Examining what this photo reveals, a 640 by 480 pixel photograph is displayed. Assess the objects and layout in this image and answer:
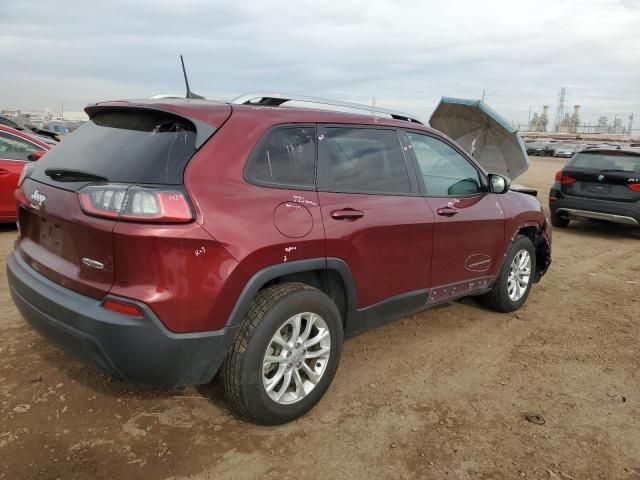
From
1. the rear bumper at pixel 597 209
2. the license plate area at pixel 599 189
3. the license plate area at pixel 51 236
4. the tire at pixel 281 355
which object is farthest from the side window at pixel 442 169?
the license plate area at pixel 599 189

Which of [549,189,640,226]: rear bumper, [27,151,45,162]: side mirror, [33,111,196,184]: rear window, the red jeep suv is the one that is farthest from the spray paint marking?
[549,189,640,226]: rear bumper

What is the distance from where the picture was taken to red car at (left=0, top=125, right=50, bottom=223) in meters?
7.05

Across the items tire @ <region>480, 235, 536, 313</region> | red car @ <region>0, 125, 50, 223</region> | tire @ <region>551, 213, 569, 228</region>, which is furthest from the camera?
tire @ <region>551, 213, 569, 228</region>

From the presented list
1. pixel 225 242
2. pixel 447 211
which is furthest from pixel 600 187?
pixel 225 242

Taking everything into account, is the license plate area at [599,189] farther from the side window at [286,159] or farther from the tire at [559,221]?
the side window at [286,159]

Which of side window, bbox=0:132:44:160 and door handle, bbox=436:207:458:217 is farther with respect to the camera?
side window, bbox=0:132:44:160

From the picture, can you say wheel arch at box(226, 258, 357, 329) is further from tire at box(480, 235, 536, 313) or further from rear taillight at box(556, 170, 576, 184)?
rear taillight at box(556, 170, 576, 184)

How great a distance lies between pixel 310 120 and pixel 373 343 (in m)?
1.84

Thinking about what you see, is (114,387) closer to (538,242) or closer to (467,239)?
(467,239)

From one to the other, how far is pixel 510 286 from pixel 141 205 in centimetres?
354

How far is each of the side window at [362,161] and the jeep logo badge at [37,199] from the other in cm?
145

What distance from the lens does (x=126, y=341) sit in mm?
2324

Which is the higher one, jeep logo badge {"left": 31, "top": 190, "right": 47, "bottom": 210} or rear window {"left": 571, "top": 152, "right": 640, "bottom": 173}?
rear window {"left": 571, "top": 152, "right": 640, "bottom": 173}

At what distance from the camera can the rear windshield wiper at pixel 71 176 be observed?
253cm
